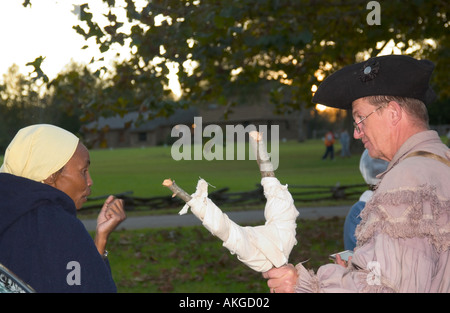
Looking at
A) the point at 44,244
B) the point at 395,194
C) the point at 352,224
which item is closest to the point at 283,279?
the point at 395,194

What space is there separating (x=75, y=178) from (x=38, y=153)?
0.83ft

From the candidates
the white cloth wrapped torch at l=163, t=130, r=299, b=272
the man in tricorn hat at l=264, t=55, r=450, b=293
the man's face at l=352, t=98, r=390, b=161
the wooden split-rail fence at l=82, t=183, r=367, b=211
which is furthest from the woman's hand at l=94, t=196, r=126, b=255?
the wooden split-rail fence at l=82, t=183, r=367, b=211

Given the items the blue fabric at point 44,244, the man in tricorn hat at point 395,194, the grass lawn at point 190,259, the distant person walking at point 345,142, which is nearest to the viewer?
the man in tricorn hat at point 395,194

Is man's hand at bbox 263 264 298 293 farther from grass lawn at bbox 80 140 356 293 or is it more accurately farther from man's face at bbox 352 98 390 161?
grass lawn at bbox 80 140 356 293

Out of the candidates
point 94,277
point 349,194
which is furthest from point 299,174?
point 94,277

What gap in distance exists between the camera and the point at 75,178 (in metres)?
3.20

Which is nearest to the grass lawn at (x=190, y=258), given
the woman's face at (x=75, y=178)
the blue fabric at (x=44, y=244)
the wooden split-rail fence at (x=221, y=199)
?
the wooden split-rail fence at (x=221, y=199)

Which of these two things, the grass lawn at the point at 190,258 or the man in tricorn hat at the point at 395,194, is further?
the grass lawn at the point at 190,258

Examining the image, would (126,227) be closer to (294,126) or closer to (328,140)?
(328,140)

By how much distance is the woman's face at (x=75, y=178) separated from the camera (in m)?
3.14

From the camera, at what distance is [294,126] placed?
3711 inches

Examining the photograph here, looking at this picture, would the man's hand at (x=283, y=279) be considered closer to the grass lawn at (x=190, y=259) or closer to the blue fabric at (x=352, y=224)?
the blue fabric at (x=352, y=224)

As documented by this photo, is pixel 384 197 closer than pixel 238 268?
Yes
